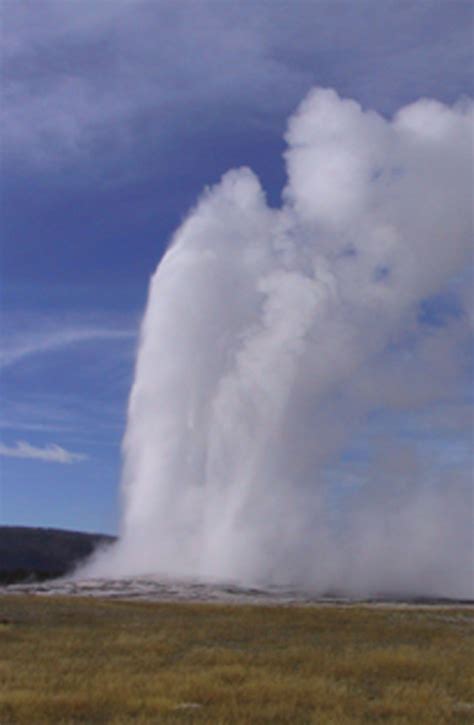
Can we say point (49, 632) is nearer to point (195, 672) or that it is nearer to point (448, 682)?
point (195, 672)

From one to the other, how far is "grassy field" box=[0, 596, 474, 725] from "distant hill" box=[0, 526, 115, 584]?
302 ft

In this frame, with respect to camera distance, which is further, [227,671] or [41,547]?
[41,547]

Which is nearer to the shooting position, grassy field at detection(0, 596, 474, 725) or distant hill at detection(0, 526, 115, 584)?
grassy field at detection(0, 596, 474, 725)

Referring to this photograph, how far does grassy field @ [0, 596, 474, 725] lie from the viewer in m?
14.1

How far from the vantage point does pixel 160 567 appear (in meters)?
67.5

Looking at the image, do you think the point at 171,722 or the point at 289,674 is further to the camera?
the point at 289,674

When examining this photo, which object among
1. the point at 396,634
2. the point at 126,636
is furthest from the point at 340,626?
the point at 126,636

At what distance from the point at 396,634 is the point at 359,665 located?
10.2m

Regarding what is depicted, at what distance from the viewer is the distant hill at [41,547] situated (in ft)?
426

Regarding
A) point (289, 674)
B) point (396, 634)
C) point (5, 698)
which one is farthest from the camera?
point (396, 634)

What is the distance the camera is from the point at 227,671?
1780cm

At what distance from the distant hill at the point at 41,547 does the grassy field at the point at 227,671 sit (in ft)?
302

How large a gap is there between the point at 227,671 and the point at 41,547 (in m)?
134

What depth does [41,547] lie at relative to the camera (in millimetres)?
146750
